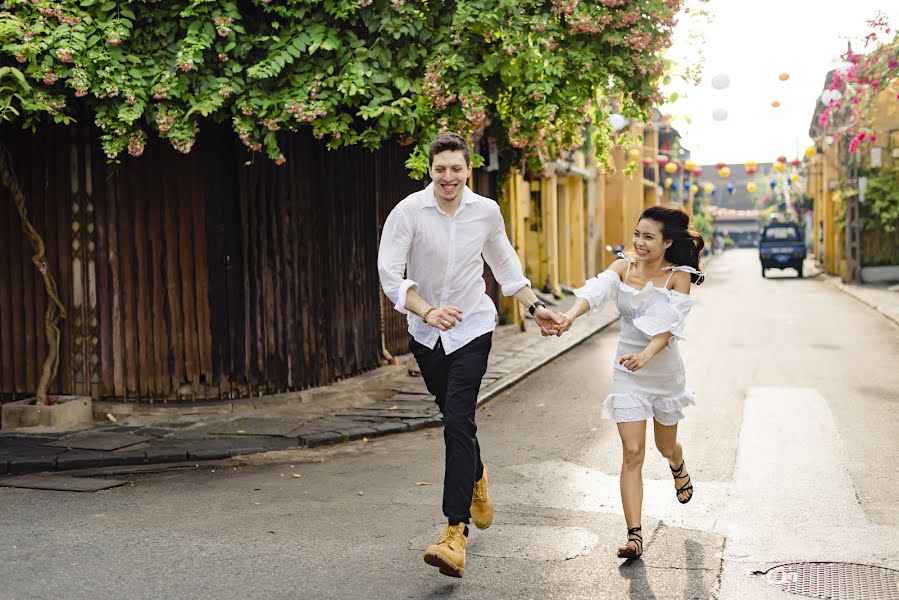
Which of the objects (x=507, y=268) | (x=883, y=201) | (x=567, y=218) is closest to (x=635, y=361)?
(x=507, y=268)

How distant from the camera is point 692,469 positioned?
23.4 ft

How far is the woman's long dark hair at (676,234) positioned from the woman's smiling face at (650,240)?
0.02 meters

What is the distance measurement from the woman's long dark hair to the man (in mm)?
657

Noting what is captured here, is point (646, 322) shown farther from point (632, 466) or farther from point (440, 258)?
point (440, 258)

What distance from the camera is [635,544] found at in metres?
4.96

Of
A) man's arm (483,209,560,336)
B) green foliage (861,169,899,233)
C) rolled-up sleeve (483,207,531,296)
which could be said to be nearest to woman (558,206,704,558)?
man's arm (483,209,560,336)

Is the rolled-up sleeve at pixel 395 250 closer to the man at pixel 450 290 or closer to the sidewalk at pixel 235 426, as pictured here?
the man at pixel 450 290

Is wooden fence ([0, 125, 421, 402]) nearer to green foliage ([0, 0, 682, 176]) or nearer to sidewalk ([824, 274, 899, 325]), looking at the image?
green foliage ([0, 0, 682, 176])

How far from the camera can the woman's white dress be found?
512 centimetres

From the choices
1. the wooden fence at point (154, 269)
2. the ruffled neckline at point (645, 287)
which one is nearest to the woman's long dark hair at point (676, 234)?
the ruffled neckline at point (645, 287)

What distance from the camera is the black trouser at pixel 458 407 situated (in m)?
4.87

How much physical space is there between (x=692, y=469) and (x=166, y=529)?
11.3 ft

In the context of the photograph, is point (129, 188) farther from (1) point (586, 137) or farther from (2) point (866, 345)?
(1) point (586, 137)

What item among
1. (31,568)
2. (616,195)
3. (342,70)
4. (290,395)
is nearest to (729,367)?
(290,395)
